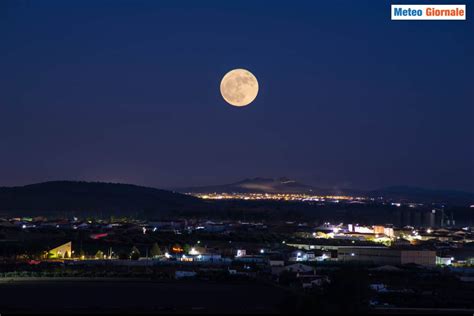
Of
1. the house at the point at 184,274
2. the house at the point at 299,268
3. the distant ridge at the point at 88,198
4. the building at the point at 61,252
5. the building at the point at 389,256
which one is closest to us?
the house at the point at 184,274

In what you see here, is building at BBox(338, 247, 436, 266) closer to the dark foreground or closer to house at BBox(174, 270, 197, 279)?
house at BBox(174, 270, 197, 279)

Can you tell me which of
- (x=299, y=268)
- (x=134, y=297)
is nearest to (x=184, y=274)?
(x=299, y=268)

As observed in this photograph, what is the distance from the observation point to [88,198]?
6519 cm

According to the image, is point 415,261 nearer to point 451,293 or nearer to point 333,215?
point 451,293

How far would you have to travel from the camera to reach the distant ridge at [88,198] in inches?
2323

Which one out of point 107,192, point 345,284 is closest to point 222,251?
point 345,284

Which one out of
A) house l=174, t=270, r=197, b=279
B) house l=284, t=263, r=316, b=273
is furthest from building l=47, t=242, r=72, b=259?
house l=284, t=263, r=316, b=273

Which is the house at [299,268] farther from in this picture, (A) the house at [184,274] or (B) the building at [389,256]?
(B) the building at [389,256]

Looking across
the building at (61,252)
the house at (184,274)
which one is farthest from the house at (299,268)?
the building at (61,252)

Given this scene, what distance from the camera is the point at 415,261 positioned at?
2092 cm

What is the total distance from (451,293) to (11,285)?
267 inches

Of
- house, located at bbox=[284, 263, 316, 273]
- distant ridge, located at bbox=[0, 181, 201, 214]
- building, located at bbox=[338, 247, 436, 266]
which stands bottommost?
house, located at bbox=[284, 263, 316, 273]

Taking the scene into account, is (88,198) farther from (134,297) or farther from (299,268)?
(134,297)

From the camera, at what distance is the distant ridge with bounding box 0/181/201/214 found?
5900 cm
